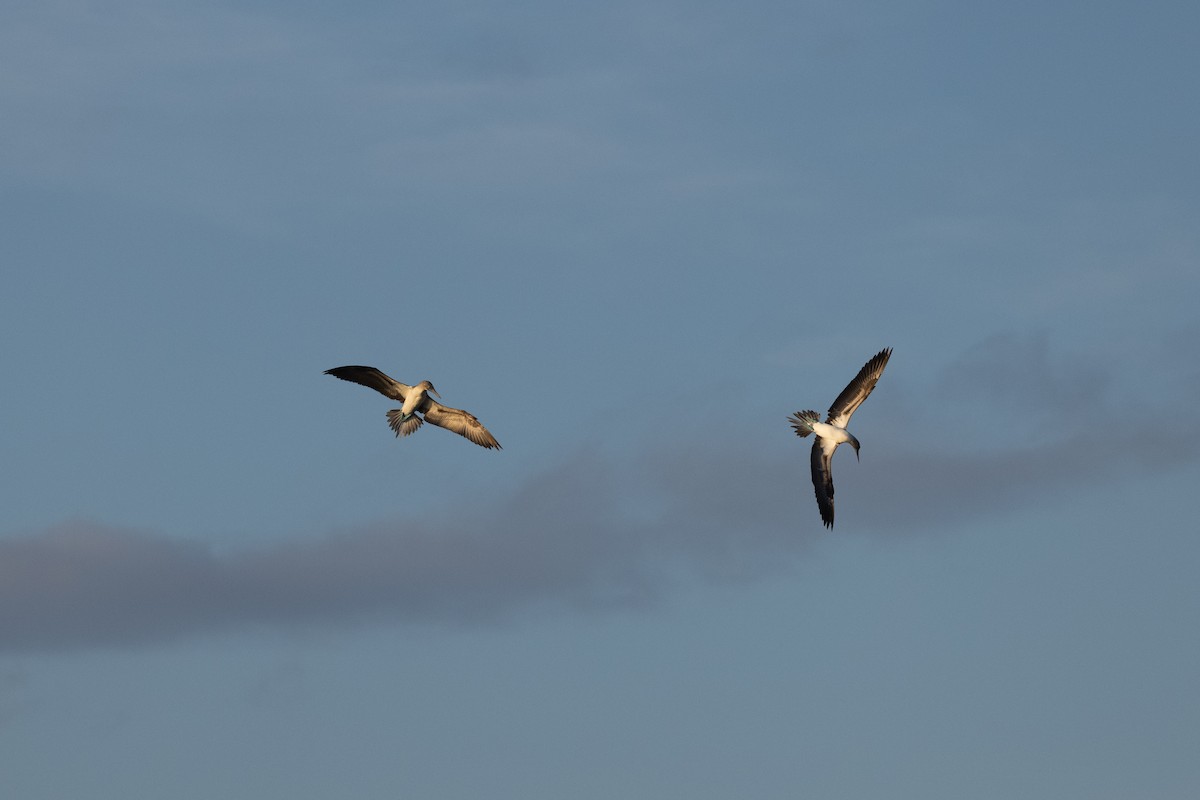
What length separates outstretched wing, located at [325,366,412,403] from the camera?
93.6 meters

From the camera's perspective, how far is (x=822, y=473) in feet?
305

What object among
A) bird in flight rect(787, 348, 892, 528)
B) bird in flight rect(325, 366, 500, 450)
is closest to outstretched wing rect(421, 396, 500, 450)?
bird in flight rect(325, 366, 500, 450)

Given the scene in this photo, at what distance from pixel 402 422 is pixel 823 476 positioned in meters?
14.6

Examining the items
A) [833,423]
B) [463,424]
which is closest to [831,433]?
[833,423]

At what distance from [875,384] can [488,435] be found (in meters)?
13.8

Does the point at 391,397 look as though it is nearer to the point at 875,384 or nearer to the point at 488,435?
the point at 488,435

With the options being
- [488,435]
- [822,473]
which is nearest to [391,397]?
[488,435]

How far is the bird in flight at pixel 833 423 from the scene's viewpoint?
92062 mm

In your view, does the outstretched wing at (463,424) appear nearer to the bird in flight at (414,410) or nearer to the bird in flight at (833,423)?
the bird in flight at (414,410)

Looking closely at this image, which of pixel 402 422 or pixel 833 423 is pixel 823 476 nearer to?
pixel 833 423

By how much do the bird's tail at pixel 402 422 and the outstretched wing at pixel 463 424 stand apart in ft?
5.58

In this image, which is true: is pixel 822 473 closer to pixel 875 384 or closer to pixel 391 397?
pixel 875 384

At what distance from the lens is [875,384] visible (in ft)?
307

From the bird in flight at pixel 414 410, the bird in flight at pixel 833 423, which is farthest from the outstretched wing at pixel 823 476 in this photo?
the bird in flight at pixel 414 410
